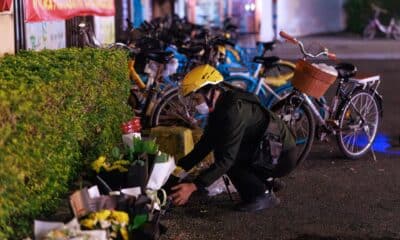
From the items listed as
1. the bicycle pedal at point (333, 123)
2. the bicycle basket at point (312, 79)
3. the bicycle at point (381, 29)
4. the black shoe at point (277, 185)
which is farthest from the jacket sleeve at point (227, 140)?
the bicycle at point (381, 29)

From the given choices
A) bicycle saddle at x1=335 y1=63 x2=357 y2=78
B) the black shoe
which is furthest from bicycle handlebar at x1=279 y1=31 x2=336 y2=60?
the black shoe

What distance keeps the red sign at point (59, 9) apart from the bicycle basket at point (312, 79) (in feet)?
8.87

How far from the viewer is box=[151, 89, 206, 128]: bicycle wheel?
7656 millimetres

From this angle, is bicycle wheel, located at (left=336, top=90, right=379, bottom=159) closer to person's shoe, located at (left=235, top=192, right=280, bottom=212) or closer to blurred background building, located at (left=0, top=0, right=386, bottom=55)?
person's shoe, located at (left=235, top=192, right=280, bottom=212)

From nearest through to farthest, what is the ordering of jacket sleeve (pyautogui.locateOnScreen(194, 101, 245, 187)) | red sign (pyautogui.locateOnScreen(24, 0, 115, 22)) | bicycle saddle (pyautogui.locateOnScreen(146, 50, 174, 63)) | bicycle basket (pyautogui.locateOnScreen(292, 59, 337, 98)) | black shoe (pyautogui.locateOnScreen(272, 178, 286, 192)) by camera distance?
jacket sleeve (pyautogui.locateOnScreen(194, 101, 245, 187)) → black shoe (pyautogui.locateOnScreen(272, 178, 286, 192)) → red sign (pyautogui.locateOnScreen(24, 0, 115, 22)) → bicycle basket (pyautogui.locateOnScreen(292, 59, 337, 98)) → bicycle saddle (pyautogui.locateOnScreen(146, 50, 174, 63))

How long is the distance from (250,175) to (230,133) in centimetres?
65

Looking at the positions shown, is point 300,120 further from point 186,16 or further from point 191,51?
point 186,16

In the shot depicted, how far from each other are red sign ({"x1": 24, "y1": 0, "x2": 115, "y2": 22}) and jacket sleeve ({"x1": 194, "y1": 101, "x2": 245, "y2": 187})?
2.62 meters

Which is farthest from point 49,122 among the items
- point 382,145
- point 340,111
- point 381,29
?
point 381,29

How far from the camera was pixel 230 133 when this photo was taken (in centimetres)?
530

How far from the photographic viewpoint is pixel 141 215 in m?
4.53

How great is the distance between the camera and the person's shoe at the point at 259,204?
5.84m

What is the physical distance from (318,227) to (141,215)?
64.9 inches

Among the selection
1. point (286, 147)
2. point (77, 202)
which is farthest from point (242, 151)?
point (77, 202)
